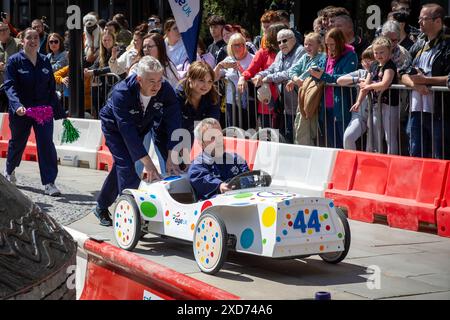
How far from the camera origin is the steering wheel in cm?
750

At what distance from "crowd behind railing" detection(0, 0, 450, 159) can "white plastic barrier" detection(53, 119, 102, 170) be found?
4.63 ft

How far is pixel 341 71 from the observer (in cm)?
1089

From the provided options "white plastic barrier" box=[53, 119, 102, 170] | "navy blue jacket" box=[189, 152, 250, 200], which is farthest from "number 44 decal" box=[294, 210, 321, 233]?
"white plastic barrier" box=[53, 119, 102, 170]

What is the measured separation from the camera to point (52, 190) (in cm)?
1163

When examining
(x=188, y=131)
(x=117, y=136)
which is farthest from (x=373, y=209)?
(x=117, y=136)

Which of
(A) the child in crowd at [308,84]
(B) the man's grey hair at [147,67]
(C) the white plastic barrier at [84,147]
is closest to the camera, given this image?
(B) the man's grey hair at [147,67]

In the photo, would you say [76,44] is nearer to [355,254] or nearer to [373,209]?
[373,209]

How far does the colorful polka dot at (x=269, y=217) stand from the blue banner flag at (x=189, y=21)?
516 cm

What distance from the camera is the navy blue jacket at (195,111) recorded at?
8961 millimetres

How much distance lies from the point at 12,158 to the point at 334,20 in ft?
14.5

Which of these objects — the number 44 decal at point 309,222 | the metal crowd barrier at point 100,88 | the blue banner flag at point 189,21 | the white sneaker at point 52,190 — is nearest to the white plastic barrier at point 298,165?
the blue banner flag at point 189,21

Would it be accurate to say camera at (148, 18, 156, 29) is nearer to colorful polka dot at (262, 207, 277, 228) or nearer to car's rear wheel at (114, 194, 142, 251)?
car's rear wheel at (114, 194, 142, 251)

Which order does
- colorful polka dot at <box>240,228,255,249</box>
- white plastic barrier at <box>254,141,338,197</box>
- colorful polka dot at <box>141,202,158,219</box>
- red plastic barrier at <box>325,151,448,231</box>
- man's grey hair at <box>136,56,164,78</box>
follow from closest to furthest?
colorful polka dot at <box>240,228,255,249</box>, colorful polka dot at <box>141,202,158,219</box>, man's grey hair at <box>136,56,164,78</box>, red plastic barrier at <box>325,151,448,231</box>, white plastic barrier at <box>254,141,338,197</box>

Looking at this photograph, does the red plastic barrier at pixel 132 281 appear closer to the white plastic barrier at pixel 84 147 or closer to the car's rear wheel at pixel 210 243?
the car's rear wheel at pixel 210 243
